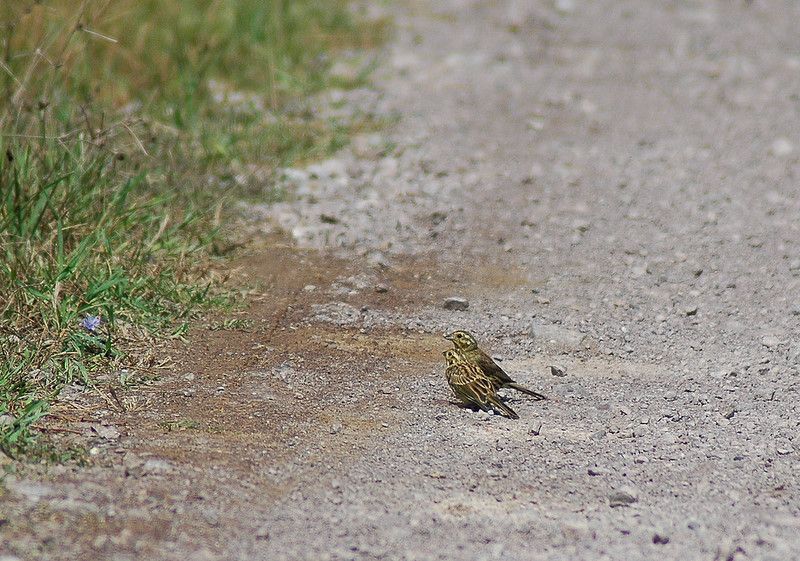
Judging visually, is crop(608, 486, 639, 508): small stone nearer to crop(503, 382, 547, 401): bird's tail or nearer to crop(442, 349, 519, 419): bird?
crop(442, 349, 519, 419): bird

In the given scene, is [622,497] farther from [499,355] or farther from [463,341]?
[499,355]

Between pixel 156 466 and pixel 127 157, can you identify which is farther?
pixel 127 157

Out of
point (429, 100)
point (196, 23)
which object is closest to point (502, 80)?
point (429, 100)

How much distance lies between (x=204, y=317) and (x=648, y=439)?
7.04 ft

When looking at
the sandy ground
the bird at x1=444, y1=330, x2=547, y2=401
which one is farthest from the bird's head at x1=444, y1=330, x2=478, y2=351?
the sandy ground

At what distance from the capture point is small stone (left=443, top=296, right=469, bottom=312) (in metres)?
5.68

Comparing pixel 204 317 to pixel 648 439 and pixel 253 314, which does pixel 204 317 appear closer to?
pixel 253 314

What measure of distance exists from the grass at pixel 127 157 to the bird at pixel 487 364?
127 centimetres

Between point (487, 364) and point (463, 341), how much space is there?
0.28 meters

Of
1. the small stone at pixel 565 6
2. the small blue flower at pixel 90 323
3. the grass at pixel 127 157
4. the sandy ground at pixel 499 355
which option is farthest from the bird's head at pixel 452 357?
the small stone at pixel 565 6

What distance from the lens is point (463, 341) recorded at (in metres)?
4.96

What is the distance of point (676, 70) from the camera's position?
10016 mm

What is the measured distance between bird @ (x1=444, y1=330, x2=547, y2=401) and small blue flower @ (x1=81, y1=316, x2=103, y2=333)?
1.52 metres

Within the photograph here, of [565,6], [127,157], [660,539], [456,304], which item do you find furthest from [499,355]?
[565,6]
